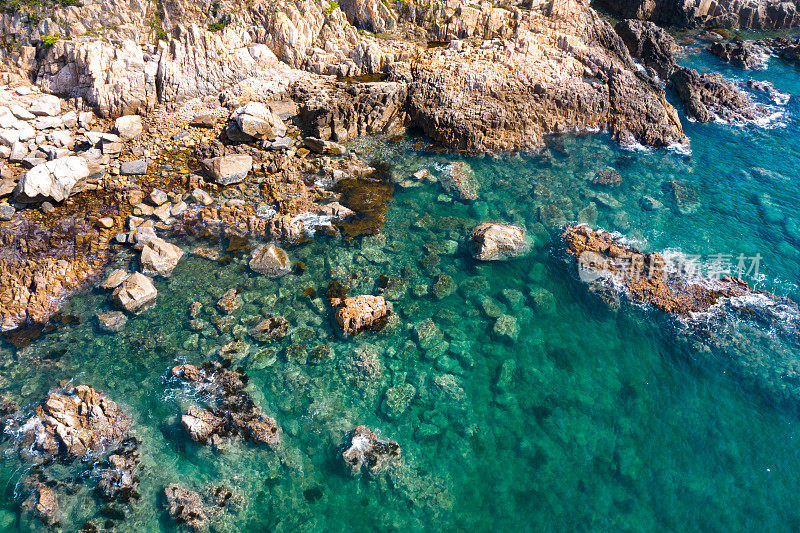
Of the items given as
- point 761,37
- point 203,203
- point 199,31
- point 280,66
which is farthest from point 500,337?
point 761,37

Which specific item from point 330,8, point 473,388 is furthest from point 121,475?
point 330,8

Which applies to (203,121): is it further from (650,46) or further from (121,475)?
(650,46)

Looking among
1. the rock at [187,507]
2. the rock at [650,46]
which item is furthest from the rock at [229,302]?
the rock at [650,46]

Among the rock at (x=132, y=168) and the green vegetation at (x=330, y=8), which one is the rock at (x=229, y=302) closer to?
the rock at (x=132, y=168)

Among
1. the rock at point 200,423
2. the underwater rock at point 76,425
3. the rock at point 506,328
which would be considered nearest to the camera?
the underwater rock at point 76,425

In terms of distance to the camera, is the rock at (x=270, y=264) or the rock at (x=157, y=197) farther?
the rock at (x=157, y=197)

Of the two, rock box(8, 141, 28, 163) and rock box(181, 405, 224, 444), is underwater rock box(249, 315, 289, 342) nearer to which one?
rock box(181, 405, 224, 444)

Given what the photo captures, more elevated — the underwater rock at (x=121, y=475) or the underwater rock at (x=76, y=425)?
the underwater rock at (x=76, y=425)
